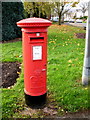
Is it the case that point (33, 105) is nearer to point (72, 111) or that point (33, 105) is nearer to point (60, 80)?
point (72, 111)

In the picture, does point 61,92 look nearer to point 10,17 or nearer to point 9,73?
point 9,73

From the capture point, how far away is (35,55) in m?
2.53

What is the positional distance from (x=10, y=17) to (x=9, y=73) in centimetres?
608

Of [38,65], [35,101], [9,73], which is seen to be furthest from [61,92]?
[9,73]

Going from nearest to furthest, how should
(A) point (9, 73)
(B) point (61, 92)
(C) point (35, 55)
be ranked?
(C) point (35, 55) < (B) point (61, 92) < (A) point (9, 73)

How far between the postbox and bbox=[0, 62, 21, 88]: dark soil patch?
3.68ft

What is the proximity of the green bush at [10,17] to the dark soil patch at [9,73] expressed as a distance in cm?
457

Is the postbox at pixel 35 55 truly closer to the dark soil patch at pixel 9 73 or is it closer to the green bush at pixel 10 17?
the dark soil patch at pixel 9 73

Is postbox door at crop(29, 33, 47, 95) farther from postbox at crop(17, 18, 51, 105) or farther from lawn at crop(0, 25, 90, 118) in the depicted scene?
lawn at crop(0, 25, 90, 118)

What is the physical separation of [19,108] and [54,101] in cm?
73

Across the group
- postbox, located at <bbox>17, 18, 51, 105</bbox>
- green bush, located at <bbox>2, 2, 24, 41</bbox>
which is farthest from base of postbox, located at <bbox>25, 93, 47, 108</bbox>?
green bush, located at <bbox>2, 2, 24, 41</bbox>

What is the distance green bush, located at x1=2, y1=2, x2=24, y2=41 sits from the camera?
898cm

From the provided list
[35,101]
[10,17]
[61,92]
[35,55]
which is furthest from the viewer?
[10,17]

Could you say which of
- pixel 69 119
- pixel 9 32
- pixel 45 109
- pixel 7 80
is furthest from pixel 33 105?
pixel 9 32
